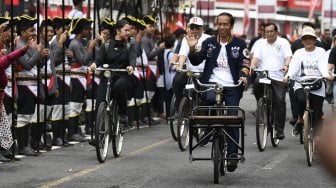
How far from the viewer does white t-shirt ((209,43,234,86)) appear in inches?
388

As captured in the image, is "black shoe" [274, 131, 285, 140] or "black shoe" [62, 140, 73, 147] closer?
"black shoe" [62, 140, 73, 147]

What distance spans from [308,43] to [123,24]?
2.59 m

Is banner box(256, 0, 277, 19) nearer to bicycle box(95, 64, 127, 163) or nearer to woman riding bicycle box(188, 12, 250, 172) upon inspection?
bicycle box(95, 64, 127, 163)

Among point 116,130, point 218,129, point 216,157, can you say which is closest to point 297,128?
point 116,130

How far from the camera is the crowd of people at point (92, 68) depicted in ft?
32.4

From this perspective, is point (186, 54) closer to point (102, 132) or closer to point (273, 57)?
point (273, 57)

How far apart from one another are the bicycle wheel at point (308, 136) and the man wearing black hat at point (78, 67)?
3.93m

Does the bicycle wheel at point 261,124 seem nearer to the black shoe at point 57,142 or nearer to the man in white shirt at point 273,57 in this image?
the man in white shirt at point 273,57

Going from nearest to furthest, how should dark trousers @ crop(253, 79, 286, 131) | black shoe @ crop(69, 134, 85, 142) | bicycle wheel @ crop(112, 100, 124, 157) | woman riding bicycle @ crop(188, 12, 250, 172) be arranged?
woman riding bicycle @ crop(188, 12, 250, 172) < bicycle wheel @ crop(112, 100, 124, 157) < dark trousers @ crop(253, 79, 286, 131) < black shoe @ crop(69, 134, 85, 142)

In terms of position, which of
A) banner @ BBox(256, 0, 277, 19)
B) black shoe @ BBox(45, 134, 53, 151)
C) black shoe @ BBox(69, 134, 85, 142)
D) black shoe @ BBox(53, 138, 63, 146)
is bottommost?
black shoe @ BBox(69, 134, 85, 142)

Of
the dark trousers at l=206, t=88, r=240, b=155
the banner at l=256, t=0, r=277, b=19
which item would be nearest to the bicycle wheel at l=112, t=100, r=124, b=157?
the dark trousers at l=206, t=88, r=240, b=155

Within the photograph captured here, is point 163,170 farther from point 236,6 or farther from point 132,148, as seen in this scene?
point 236,6

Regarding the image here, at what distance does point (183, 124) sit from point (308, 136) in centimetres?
249

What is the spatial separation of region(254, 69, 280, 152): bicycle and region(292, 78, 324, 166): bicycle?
1.11 metres
